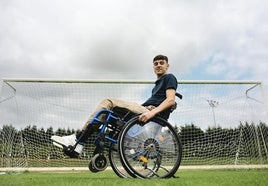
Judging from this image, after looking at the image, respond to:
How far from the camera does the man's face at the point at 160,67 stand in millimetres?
3873

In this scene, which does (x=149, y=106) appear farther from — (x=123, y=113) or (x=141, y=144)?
(x=141, y=144)

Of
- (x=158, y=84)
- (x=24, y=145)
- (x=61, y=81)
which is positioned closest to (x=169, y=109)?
(x=158, y=84)

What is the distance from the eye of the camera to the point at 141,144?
11.0 ft

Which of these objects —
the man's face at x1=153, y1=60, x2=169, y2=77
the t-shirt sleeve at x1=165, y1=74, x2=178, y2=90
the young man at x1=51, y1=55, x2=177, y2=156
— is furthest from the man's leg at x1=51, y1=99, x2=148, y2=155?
the man's face at x1=153, y1=60, x2=169, y2=77

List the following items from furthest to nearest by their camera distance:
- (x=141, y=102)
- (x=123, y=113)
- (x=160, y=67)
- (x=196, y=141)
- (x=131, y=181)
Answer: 1. (x=196, y=141)
2. (x=141, y=102)
3. (x=160, y=67)
4. (x=123, y=113)
5. (x=131, y=181)

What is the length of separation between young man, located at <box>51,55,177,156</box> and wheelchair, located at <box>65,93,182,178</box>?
2.5 inches

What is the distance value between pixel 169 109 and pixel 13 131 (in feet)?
21.6

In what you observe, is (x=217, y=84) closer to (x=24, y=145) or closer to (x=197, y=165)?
(x=197, y=165)

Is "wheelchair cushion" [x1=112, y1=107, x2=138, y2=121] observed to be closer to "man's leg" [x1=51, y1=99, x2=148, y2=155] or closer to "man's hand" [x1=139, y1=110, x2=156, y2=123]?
"man's leg" [x1=51, y1=99, x2=148, y2=155]

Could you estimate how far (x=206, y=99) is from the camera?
395 inches

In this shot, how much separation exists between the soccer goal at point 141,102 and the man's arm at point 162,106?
5.39 m

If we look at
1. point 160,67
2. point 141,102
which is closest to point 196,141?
point 141,102

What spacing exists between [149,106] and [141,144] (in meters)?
0.52

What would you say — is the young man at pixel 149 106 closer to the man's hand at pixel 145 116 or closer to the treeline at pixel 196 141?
the man's hand at pixel 145 116
